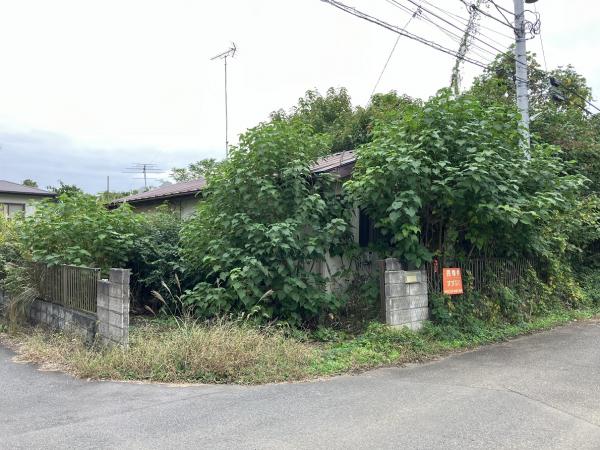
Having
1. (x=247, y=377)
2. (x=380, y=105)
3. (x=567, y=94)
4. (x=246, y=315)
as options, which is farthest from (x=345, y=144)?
(x=247, y=377)

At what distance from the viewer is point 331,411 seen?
464 cm

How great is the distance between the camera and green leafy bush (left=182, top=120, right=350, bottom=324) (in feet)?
24.3

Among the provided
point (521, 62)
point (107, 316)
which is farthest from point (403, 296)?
point (521, 62)

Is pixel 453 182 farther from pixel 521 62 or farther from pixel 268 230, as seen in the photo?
pixel 521 62

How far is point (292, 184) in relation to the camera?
8.00m

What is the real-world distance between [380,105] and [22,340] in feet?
48.1

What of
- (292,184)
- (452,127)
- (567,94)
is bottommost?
(292,184)

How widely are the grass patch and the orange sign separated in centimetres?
69

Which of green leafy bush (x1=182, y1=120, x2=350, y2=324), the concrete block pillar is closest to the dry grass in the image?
the concrete block pillar

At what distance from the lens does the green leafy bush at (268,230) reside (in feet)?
24.3

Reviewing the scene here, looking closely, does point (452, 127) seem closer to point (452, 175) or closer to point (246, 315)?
point (452, 175)

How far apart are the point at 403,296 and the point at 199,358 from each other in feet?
11.2

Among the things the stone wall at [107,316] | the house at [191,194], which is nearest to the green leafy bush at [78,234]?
the stone wall at [107,316]

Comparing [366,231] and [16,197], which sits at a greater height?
[16,197]
